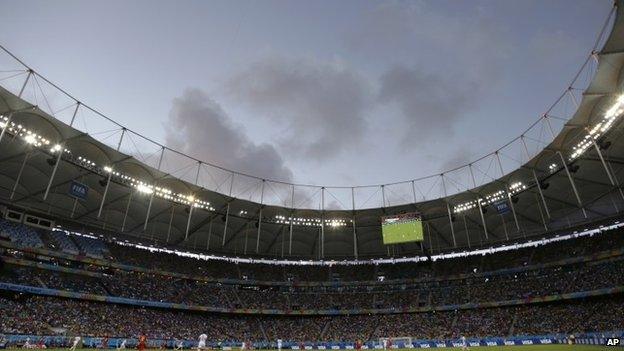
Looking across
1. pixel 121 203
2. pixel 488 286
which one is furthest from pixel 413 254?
pixel 121 203

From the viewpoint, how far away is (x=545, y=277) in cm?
6212

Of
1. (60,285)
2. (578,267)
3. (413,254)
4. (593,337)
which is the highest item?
(413,254)

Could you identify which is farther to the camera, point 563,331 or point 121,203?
point 121,203

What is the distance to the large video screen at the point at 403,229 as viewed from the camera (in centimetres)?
6119

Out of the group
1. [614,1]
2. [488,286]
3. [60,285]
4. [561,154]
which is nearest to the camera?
[614,1]

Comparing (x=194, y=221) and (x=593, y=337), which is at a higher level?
(x=194, y=221)

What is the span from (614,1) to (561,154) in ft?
82.3

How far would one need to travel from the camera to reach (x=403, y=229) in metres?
62.2

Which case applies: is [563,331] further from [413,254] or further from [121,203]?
[121,203]

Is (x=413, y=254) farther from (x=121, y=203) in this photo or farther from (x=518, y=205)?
(x=121, y=203)

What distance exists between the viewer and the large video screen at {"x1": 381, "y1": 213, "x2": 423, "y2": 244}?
2409 inches

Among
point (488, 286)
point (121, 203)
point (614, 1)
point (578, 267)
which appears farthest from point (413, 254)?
point (614, 1)

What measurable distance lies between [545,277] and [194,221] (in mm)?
58400

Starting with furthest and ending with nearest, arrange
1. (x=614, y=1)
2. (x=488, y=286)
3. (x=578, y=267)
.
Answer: (x=488, y=286)
(x=578, y=267)
(x=614, y=1)
